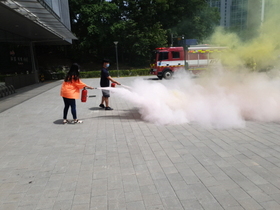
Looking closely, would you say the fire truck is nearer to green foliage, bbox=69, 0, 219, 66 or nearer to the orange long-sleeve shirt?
green foliage, bbox=69, 0, 219, 66

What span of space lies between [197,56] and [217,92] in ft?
42.1

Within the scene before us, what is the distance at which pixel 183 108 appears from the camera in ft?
21.6

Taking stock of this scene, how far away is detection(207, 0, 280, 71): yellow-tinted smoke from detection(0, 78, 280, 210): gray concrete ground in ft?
6.80

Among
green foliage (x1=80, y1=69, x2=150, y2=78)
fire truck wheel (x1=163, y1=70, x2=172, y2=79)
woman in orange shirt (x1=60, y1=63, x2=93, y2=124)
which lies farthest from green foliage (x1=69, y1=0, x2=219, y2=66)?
woman in orange shirt (x1=60, y1=63, x2=93, y2=124)

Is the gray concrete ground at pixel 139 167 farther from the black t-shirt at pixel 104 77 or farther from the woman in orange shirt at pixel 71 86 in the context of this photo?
the black t-shirt at pixel 104 77

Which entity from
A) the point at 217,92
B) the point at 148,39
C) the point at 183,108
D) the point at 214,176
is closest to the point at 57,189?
the point at 214,176

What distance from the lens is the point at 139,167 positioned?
361cm

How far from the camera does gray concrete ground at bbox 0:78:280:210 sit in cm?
275

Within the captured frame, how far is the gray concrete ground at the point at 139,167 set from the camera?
108 inches

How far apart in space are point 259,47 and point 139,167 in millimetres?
5289

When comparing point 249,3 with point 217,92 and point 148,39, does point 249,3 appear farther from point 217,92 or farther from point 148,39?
point 148,39

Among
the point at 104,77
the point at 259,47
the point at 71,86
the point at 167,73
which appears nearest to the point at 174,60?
the point at 167,73

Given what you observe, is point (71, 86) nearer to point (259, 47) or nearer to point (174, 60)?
point (259, 47)

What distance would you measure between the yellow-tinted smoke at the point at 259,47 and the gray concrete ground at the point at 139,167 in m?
2.07
